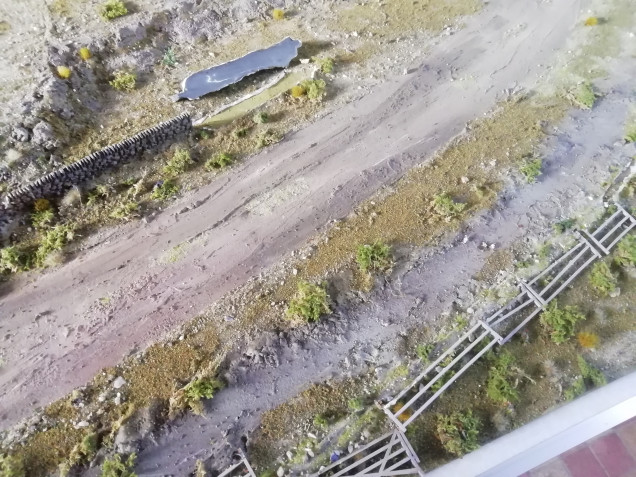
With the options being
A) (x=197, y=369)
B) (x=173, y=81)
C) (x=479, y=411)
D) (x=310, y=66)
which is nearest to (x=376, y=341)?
(x=479, y=411)

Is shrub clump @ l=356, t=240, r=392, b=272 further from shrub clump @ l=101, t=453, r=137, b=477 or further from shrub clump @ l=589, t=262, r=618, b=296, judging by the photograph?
shrub clump @ l=101, t=453, r=137, b=477

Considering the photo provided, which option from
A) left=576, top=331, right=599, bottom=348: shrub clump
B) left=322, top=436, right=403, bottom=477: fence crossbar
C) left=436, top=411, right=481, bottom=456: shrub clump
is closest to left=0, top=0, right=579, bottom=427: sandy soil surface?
left=322, top=436, right=403, bottom=477: fence crossbar

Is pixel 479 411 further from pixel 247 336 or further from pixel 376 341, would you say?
pixel 247 336

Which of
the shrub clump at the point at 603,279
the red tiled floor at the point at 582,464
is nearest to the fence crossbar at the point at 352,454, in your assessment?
A: the red tiled floor at the point at 582,464

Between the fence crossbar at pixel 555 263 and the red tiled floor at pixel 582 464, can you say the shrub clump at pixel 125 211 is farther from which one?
the red tiled floor at pixel 582 464

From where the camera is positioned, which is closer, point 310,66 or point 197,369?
point 197,369
